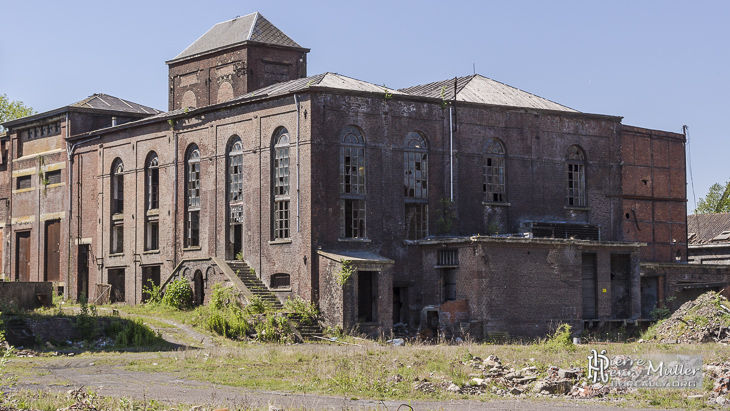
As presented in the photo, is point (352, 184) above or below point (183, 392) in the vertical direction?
above

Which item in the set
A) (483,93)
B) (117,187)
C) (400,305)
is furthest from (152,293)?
(483,93)

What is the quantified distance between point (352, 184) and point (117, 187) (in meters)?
13.8

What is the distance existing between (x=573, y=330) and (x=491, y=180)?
6.94 metres

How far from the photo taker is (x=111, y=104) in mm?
48688

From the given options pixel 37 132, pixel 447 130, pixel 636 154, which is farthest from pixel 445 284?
pixel 37 132

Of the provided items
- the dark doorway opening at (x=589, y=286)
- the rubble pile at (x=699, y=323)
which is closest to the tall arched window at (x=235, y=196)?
the dark doorway opening at (x=589, y=286)

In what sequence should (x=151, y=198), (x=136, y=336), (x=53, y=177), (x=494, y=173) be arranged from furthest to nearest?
(x=53, y=177), (x=151, y=198), (x=494, y=173), (x=136, y=336)

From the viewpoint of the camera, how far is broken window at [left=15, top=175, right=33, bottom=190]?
4947cm

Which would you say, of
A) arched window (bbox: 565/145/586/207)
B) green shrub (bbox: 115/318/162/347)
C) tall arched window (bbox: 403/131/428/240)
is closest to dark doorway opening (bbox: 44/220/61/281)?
green shrub (bbox: 115/318/162/347)

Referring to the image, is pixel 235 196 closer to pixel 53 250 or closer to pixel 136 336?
pixel 136 336

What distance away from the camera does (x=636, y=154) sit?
149 ft

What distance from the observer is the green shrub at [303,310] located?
3391 centimetres

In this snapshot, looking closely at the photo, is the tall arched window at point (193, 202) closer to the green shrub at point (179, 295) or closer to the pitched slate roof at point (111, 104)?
the green shrub at point (179, 295)

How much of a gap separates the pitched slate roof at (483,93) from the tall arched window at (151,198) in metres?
11.5
